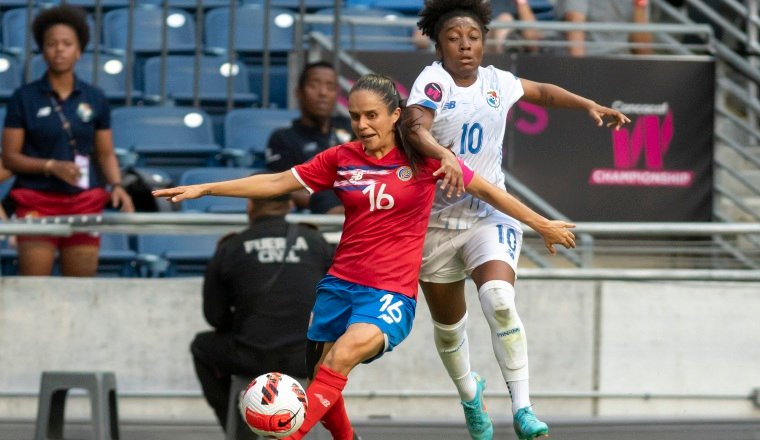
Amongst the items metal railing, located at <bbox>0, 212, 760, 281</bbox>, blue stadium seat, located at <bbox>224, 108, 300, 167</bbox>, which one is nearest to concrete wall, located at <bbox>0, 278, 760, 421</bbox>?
metal railing, located at <bbox>0, 212, 760, 281</bbox>

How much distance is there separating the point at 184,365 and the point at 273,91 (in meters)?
3.51

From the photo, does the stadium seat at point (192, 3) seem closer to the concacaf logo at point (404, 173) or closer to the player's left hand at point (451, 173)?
the concacaf logo at point (404, 173)

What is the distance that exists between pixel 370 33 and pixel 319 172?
5.61 meters

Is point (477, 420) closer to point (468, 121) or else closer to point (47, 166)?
point (468, 121)

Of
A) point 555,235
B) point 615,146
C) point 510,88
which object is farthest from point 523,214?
point 615,146

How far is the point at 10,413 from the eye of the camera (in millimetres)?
9797

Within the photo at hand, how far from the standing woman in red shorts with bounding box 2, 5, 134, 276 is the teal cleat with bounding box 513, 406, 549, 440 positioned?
3521 mm

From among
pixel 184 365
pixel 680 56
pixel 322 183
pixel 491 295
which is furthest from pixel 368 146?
pixel 680 56

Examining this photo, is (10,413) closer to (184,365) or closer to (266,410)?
(184,365)

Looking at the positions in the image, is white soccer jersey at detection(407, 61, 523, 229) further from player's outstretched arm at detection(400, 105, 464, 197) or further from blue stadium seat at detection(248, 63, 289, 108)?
blue stadium seat at detection(248, 63, 289, 108)

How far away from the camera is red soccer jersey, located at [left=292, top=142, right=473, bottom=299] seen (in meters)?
7.13

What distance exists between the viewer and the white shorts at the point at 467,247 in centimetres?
754

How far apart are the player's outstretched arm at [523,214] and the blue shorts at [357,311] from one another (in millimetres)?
628

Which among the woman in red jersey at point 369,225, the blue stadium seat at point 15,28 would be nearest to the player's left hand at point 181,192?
the woman in red jersey at point 369,225
